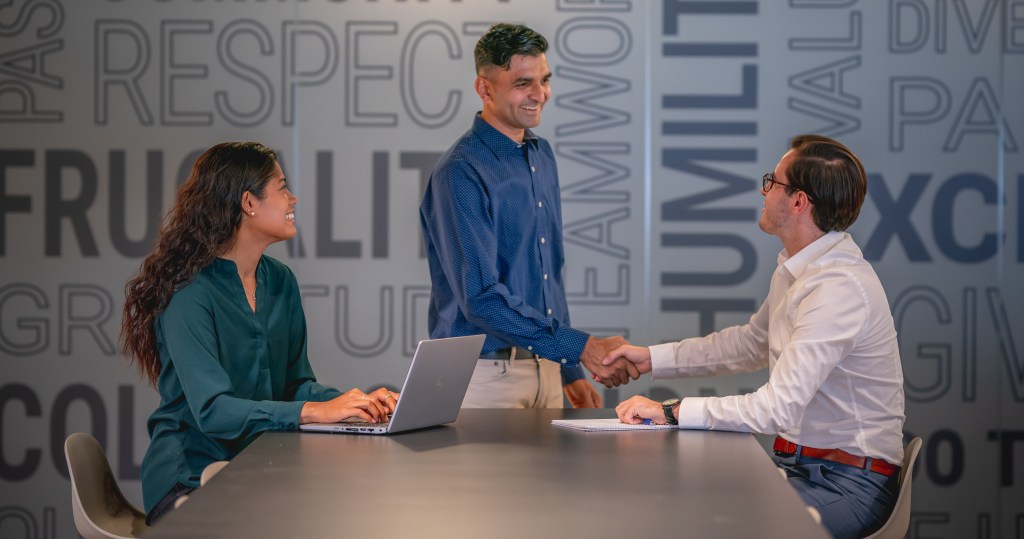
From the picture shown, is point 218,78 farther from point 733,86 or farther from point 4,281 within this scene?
point 733,86

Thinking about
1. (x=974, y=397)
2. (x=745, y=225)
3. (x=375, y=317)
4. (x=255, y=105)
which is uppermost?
(x=255, y=105)

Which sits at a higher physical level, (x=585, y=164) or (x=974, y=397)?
(x=585, y=164)

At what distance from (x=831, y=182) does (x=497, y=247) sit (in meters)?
1.03

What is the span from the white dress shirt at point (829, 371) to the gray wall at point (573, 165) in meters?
2.08

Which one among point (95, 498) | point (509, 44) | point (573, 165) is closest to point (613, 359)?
point (509, 44)

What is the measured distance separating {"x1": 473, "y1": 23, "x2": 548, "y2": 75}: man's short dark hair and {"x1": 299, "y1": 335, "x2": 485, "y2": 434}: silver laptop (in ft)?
3.72

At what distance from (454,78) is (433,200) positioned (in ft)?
5.22

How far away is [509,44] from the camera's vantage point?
145 inches

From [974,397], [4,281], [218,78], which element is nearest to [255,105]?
[218,78]

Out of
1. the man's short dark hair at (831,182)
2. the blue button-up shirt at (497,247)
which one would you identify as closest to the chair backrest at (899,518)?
the man's short dark hair at (831,182)

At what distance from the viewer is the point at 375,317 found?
519 cm

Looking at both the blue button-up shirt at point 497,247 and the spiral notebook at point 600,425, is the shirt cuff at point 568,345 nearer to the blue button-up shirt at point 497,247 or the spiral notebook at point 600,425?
the blue button-up shirt at point 497,247

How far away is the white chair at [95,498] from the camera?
275 centimetres

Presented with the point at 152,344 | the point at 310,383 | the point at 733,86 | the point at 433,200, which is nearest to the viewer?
the point at 152,344
